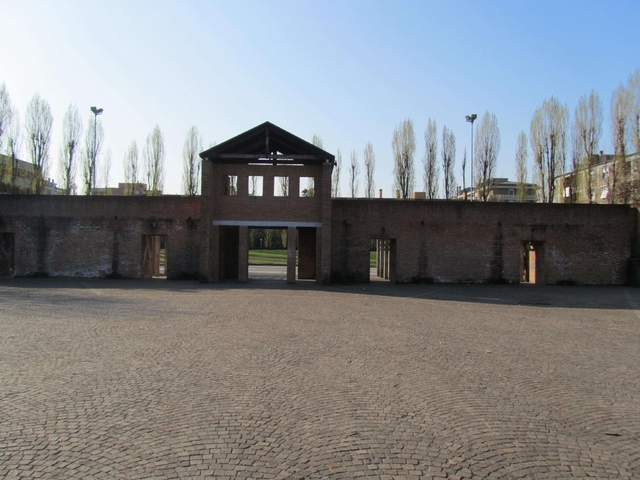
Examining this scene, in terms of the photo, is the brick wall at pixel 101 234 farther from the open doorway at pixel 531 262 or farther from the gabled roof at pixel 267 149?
the open doorway at pixel 531 262

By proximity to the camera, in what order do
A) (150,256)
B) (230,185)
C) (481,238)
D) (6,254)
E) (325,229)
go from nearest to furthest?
(325,229) < (230,185) < (481,238) < (6,254) < (150,256)

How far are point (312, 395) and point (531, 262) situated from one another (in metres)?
23.5

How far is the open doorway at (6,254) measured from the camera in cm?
2531

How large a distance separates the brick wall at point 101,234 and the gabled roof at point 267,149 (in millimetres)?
3170

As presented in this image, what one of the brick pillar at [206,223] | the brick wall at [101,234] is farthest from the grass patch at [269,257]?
the brick pillar at [206,223]

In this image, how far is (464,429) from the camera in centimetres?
505

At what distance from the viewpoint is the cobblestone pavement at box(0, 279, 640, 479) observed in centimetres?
423

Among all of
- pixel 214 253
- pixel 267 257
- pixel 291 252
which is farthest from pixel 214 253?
pixel 267 257

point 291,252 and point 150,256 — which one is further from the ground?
point 291,252

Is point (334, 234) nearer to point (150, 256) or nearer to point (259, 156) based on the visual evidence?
point (259, 156)

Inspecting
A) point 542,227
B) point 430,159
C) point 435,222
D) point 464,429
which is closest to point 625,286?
point 542,227

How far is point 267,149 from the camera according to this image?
21.8 m

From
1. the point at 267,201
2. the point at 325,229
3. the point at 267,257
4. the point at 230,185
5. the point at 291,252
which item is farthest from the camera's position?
the point at 267,257

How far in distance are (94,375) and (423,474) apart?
479 centimetres
